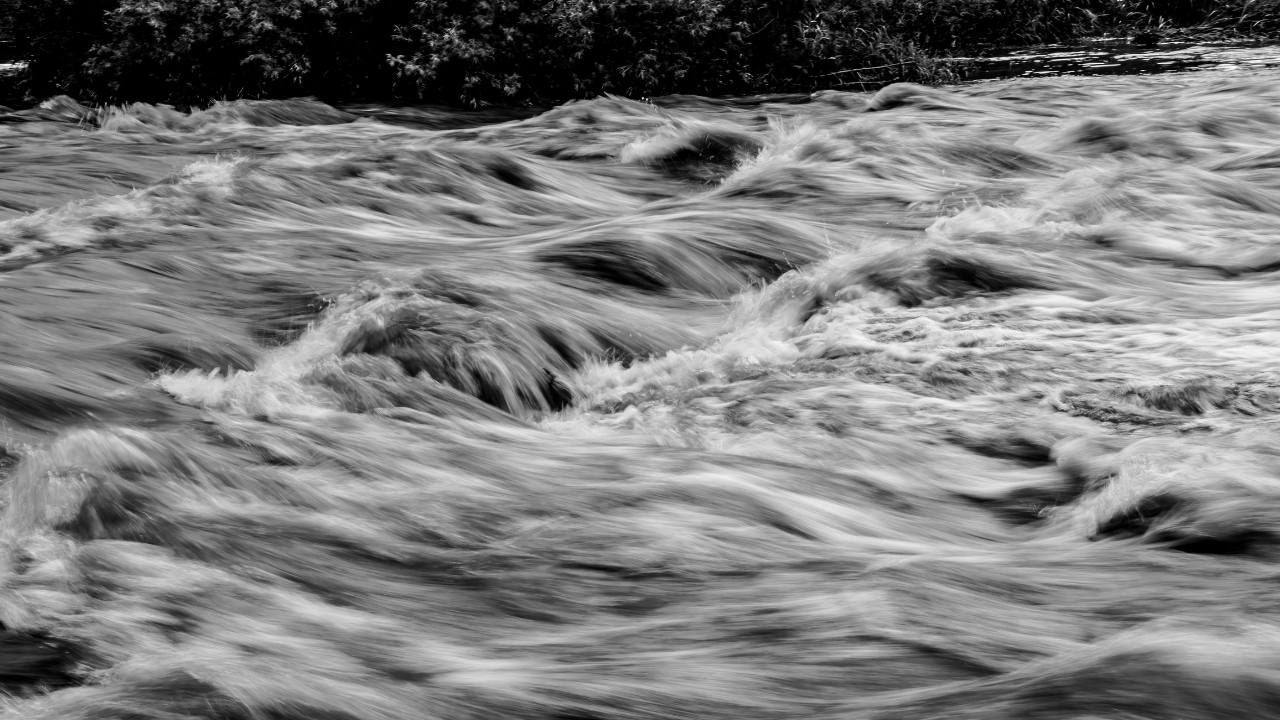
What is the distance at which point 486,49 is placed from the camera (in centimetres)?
1037

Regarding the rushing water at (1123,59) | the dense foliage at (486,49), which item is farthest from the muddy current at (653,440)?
the dense foliage at (486,49)

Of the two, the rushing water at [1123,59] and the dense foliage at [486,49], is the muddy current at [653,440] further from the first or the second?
the dense foliage at [486,49]

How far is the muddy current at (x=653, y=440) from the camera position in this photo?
2.36m

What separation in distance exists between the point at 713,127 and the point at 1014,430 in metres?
4.82

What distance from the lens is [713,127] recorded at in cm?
801

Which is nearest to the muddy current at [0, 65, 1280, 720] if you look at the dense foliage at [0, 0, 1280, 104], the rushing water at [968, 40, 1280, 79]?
the rushing water at [968, 40, 1280, 79]

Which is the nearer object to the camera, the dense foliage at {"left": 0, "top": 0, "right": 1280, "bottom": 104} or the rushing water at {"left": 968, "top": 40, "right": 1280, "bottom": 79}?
the rushing water at {"left": 968, "top": 40, "right": 1280, "bottom": 79}

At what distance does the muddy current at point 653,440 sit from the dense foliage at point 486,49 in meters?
3.62

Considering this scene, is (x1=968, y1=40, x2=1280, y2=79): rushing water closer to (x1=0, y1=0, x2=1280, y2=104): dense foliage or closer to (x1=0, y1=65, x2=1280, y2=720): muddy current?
(x1=0, y1=0, x2=1280, y2=104): dense foliage

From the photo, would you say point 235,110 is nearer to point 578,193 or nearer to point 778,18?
point 578,193

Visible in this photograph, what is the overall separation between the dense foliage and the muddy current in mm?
3617

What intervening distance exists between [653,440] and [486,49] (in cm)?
745

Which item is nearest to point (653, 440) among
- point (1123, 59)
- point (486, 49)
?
point (486, 49)

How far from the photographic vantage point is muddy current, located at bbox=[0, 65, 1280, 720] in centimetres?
236
